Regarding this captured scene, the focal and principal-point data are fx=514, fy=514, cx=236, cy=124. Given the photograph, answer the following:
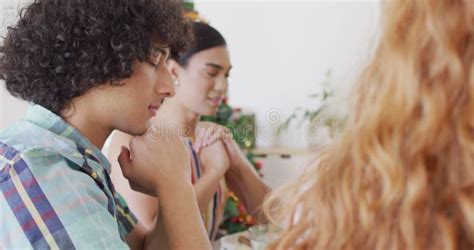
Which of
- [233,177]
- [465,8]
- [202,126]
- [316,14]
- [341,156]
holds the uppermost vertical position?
[316,14]

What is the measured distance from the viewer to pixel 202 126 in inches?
67.3

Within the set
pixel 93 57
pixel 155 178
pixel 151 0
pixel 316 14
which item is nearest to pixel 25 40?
pixel 93 57

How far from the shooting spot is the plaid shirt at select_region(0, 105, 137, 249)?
2.35 ft

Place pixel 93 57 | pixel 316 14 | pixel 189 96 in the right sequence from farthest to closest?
pixel 316 14, pixel 189 96, pixel 93 57

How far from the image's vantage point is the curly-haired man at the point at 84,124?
0.73 metres

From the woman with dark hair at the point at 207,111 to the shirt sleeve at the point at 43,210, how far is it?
82 centimetres

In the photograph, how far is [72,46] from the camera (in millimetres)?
875

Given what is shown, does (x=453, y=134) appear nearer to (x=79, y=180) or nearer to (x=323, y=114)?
(x=323, y=114)

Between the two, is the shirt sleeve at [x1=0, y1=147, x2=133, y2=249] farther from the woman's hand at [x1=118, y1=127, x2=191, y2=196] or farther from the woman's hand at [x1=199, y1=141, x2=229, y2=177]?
the woman's hand at [x1=199, y1=141, x2=229, y2=177]

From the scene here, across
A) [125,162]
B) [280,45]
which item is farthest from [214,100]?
[280,45]

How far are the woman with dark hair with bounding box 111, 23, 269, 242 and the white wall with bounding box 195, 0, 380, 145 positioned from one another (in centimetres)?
177

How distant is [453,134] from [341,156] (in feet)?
0.35

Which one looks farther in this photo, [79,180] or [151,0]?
[151,0]

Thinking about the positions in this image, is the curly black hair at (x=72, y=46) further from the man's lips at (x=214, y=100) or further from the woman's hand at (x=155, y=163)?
the man's lips at (x=214, y=100)
